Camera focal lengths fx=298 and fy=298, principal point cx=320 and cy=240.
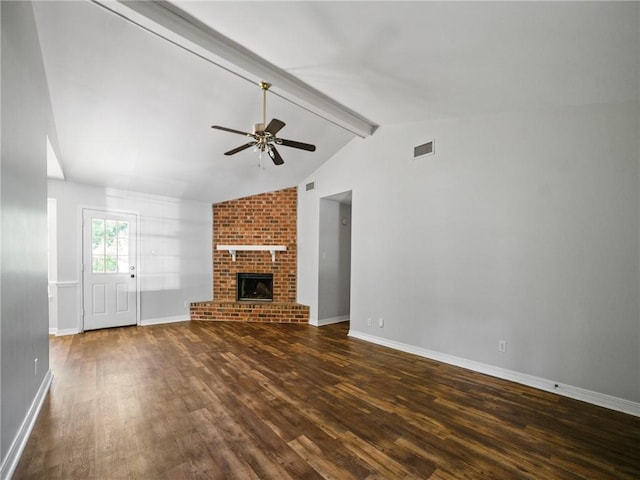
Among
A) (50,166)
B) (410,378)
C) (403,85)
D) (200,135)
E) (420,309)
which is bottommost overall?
(410,378)

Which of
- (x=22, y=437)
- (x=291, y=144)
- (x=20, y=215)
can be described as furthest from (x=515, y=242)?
(x=22, y=437)

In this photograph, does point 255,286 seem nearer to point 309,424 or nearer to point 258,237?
point 258,237

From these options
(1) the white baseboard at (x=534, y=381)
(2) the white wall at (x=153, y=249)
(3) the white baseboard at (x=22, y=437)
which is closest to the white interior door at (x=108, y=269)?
(2) the white wall at (x=153, y=249)

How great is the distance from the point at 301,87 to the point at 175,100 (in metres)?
1.28

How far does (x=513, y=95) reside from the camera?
2768mm

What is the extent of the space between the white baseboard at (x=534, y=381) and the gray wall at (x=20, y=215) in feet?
12.0

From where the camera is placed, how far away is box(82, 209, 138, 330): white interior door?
4.85 m

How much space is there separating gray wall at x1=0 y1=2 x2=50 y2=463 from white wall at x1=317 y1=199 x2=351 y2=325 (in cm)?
372

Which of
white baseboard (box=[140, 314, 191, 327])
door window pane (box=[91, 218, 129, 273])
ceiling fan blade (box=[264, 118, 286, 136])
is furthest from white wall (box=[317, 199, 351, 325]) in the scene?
door window pane (box=[91, 218, 129, 273])

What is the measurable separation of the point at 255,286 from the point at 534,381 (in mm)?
4654

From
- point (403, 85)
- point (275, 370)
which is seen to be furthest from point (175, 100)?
point (275, 370)

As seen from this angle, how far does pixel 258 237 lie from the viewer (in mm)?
5941

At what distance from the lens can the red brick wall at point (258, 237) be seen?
5.87 metres

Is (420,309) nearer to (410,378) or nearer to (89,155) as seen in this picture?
(410,378)
